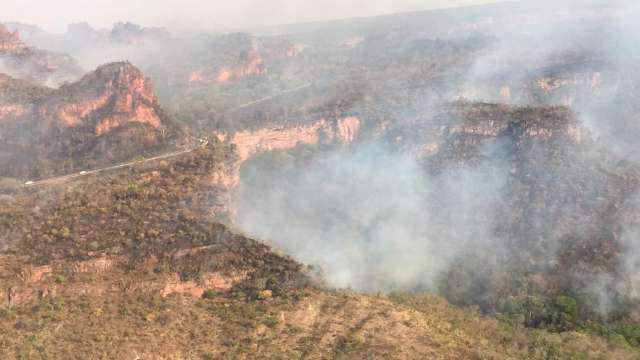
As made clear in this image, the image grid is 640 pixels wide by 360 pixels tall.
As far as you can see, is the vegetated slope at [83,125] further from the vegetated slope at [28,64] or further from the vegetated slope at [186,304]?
the vegetated slope at [28,64]

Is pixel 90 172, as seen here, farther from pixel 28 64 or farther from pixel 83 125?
pixel 28 64

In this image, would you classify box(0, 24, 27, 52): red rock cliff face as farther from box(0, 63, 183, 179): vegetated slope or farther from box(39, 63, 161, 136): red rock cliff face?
box(39, 63, 161, 136): red rock cliff face

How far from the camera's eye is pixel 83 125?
107m

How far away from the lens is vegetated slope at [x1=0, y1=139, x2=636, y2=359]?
5122cm

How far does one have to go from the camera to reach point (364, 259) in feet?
281

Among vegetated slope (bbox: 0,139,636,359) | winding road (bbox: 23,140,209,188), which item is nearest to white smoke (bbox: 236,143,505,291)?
vegetated slope (bbox: 0,139,636,359)

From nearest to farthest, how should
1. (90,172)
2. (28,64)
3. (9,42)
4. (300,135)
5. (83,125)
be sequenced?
(90,172), (83,125), (300,135), (9,42), (28,64)

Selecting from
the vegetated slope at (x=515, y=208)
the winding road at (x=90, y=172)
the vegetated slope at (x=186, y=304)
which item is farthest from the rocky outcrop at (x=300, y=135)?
the vegetated slope at (x=186, y=304)

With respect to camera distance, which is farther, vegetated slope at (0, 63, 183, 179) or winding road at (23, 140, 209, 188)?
vegetated slope at (0, 63, 183, 179)

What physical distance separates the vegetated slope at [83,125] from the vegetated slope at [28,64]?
45.2 m

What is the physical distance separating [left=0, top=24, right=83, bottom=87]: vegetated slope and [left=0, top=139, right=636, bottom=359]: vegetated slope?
315ft

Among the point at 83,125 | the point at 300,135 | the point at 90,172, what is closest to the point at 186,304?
the point at 90,172

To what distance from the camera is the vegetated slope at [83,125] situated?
100 metres

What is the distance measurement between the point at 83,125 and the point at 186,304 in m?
61.5
